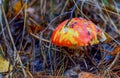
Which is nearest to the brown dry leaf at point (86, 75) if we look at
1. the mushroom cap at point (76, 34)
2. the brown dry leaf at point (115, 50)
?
the mushroom cap at point (76, 34)

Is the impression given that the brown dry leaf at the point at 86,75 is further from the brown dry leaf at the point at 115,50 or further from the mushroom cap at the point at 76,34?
the brown dry leaf at the point at 115,50

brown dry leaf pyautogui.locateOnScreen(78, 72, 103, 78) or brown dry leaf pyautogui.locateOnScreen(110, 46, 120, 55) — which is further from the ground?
brown dry leaf pyautogui.locateOnScreen(110, 46, 120, 55)

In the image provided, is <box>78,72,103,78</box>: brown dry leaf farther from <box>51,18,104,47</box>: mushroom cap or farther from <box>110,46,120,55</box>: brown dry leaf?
<box>110,46,120,55</box>: brown dry leaf

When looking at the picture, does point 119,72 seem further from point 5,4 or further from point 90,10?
point 5,4

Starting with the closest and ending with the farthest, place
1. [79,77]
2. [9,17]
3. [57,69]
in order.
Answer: [79,77], [57,69], [9,17]

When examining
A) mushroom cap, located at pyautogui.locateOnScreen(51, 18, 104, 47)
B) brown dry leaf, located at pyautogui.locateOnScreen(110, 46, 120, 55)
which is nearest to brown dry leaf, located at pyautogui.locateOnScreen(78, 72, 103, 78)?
mushroom cap, located at pyautogui.locateOnScreen(51, 18, 104, 47)

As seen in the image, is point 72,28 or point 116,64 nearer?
point 72,28

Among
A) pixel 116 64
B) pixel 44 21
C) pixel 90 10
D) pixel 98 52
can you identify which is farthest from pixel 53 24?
pixel 116 64

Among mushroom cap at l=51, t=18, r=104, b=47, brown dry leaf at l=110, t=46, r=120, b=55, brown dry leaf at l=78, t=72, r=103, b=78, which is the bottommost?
brown dry leaf at l=78, t=72, r=103, b=78

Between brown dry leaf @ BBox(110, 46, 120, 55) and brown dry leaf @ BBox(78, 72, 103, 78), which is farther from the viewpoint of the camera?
brown dry leaf @ BBox(110, 46, 120, 55)
